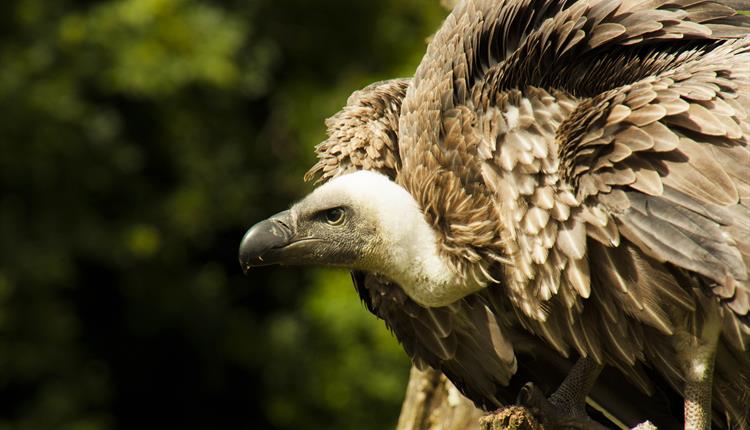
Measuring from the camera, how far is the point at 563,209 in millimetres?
3727

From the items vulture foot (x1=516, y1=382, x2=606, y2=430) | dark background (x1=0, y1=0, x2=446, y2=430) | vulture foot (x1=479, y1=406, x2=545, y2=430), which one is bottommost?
vulture foot (x1=479, y1=406, x2=545, y2=430)

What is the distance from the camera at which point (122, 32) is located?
361 inches

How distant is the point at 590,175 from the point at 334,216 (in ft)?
2.98

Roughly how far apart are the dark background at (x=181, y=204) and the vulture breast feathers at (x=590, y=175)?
4.89 meters

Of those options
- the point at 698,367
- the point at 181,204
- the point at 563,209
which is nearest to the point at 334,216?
the point at 563,209

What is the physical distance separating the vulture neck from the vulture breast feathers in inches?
1.5

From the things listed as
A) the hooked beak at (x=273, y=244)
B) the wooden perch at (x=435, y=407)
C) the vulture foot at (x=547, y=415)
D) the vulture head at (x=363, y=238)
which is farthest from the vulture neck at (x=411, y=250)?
the wooden perch at (x=435, y=407)

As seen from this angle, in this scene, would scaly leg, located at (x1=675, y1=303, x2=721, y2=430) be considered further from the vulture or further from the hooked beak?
the hooked beak

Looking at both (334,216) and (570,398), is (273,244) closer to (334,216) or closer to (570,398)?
(334,216)

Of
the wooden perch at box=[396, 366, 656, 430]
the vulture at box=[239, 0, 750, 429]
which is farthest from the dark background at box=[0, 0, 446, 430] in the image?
the vulture at box=[239, 0, 750, 429]

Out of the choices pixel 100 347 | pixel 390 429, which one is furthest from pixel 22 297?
pixel 390 429

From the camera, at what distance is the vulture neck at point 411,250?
4062 mm

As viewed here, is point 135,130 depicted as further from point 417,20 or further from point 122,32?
point 417,20

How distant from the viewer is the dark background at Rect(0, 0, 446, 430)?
913cm
